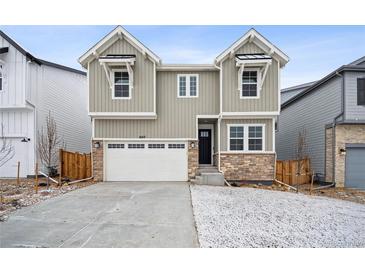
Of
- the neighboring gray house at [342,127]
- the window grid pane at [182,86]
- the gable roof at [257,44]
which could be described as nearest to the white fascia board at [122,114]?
the window grid pane at [182,86]

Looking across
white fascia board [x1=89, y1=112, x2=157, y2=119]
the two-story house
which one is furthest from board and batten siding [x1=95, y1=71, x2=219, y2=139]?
white fascia board [x1=89, y1=112, x2=157, y2=119]

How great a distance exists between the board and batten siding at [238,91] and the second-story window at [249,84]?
0.28 m

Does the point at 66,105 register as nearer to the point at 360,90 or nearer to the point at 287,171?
the point at 287,171

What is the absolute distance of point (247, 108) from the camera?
1192cm

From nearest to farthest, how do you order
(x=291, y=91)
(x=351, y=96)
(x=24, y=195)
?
(x=24, y=195) → (x=351, y=96) → (x=291, y=91)

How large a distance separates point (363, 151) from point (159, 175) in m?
10.5

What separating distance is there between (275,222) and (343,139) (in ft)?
29.3

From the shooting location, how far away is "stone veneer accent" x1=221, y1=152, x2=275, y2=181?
39.4ft

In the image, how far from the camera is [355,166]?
39.9 feet

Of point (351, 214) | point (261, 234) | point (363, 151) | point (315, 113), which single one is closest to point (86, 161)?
point (261, 234)

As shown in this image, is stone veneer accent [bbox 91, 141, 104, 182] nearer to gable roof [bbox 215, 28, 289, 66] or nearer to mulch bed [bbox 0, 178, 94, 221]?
mulch bed [bbox 0, 178, 94, 221]

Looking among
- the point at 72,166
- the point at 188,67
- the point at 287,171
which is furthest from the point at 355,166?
the point at 72,166

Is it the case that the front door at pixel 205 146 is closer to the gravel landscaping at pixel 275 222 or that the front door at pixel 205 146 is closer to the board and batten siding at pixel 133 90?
the board and batten siding at pixel 133 90

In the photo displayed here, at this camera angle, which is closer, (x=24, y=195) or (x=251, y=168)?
(x=24, y=195)
